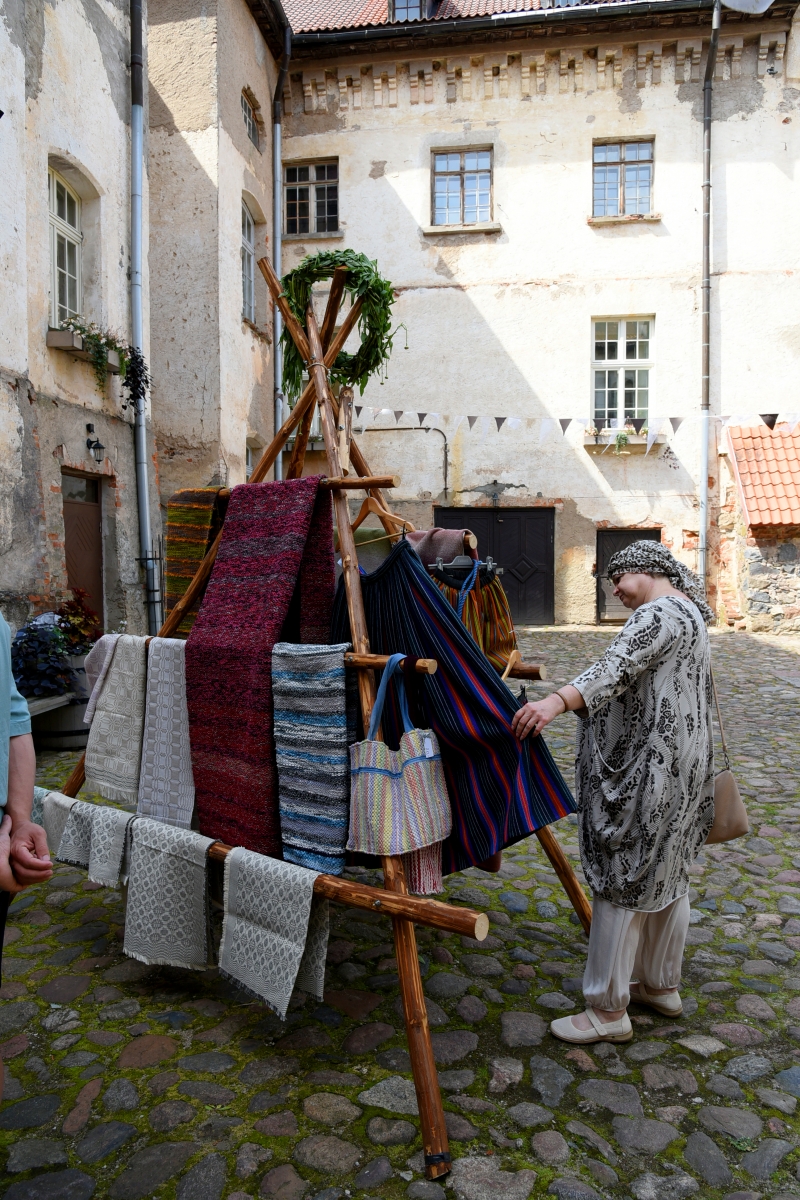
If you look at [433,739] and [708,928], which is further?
[708,928]

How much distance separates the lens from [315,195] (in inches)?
594

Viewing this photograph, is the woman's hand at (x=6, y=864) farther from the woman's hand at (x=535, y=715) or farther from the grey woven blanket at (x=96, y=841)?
the woman's hand at (x=535, y=715)

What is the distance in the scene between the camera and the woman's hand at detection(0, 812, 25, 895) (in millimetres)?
1816

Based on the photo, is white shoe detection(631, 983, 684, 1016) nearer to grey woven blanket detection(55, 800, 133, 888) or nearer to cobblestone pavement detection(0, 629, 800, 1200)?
cobblestone pavement detection(0, 629, 800, 1200)

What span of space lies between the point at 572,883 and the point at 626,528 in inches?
468

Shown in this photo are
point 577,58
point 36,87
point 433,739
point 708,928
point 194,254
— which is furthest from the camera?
point 577,58

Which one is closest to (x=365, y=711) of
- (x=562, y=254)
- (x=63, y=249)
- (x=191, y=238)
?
(x=63, y=249)

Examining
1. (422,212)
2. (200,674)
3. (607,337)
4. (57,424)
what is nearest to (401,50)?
(422,212)

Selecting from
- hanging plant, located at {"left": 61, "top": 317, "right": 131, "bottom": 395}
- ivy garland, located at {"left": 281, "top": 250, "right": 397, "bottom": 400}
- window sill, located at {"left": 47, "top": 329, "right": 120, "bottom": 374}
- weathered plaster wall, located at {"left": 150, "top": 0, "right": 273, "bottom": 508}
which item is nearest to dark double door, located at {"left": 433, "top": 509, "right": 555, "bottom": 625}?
weathered plaster wall, located at {"left": 150, "top": 0, "right": 273, "bottom": 508}

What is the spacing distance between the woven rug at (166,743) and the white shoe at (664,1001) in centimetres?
169

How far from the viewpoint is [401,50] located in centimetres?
1437

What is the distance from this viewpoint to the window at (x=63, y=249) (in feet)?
27.8

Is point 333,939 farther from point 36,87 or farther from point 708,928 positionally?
point 36,87

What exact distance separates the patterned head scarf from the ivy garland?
4.23 ft
